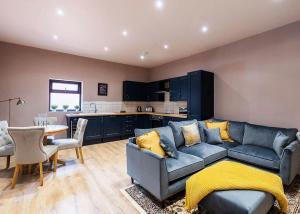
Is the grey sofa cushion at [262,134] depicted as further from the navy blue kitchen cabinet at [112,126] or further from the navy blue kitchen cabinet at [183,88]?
the navy blue kitchen cabinet at [112,126]

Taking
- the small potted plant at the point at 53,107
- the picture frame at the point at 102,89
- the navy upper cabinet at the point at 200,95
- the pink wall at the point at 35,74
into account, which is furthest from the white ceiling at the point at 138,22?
→ the small potted plant at the point at 53,107

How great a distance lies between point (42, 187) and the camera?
2.53 metres

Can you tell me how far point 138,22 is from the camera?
3.18m

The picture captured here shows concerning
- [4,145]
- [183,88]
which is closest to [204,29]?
[183,88]

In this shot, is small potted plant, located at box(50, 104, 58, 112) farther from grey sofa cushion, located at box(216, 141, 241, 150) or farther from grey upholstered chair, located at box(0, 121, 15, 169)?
grey sofa cushion, located at box(216, 141, 241, 150)

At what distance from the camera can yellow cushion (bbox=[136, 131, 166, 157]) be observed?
2.37 m

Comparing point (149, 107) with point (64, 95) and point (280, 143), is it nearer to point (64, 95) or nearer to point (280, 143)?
point (64, 95)

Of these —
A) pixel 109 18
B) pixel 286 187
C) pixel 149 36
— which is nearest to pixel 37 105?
pixel 109 18

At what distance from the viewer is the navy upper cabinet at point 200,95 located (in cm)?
434

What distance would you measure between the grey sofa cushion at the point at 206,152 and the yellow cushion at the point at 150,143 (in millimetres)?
641

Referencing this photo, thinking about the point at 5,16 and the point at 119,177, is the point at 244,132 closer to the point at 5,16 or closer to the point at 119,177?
the point at 119,177

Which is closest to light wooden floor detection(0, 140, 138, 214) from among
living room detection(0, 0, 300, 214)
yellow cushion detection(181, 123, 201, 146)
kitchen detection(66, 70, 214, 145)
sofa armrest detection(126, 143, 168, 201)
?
living room detection(0, 0, 300, 214)

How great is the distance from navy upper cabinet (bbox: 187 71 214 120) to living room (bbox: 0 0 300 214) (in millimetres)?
29

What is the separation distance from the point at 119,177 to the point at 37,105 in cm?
356
